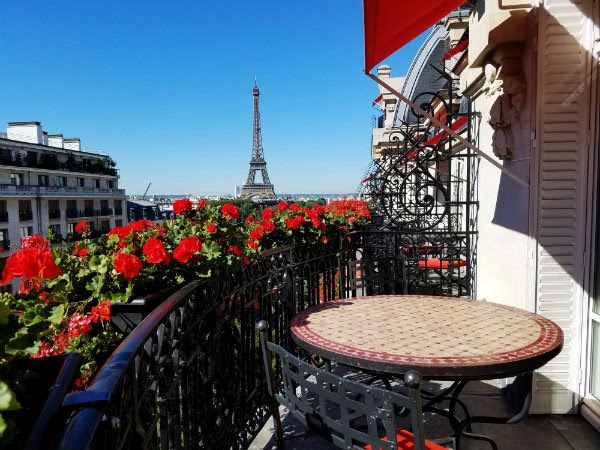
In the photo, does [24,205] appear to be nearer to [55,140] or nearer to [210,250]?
[55,140]

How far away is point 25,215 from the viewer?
48.2 m

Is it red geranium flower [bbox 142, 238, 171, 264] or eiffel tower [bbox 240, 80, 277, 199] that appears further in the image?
eiffel tower [bbox 240, 80, 277, 199]

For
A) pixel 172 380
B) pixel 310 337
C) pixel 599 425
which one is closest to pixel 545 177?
pixel 599 425

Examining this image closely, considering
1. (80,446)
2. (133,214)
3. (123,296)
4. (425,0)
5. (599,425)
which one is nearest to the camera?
(80,446)

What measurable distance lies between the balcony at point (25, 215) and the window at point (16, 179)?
10.5 feet

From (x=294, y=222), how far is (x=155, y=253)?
2.33m

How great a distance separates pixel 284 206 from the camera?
5.23 m

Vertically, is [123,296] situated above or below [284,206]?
below

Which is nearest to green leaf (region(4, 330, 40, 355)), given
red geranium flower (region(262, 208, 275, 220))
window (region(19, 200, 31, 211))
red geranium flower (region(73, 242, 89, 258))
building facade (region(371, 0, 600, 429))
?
red geranium flower (region(73, 242, 89, 258))

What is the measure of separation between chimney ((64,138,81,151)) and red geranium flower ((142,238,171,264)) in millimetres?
74069

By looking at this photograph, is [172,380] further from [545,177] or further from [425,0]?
[545,177]

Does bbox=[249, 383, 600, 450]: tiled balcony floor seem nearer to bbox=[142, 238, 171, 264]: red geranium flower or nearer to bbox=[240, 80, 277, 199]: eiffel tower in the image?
bbox=[142, 238, 171, 264]: red geranium flower

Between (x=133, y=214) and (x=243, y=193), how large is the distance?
2395 cm

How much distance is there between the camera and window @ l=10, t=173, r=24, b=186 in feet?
160
